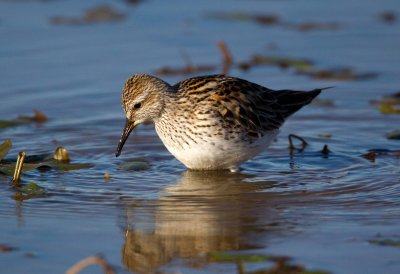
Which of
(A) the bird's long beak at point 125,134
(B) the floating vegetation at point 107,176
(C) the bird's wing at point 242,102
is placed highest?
(C) the bird's wing at point 242,102

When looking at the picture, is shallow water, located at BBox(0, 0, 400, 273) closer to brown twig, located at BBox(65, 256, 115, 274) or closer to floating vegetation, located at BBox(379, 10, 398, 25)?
floating vegetation, located at BBox(379, 10, 398, 25)

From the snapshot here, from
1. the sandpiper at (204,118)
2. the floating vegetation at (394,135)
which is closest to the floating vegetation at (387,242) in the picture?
the sandpiper at (204,118)

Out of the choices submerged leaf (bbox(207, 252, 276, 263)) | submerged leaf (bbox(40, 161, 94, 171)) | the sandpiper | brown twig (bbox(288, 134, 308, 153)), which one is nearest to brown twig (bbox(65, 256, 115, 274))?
submerged leaf (bbox(207, 252, 276, 263))

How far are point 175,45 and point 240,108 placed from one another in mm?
5123

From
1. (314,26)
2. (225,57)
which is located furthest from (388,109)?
(314,26)

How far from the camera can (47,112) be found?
1256cm

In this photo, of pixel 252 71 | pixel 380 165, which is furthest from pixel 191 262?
pixel 252 71

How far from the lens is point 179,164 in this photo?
10.7 metres

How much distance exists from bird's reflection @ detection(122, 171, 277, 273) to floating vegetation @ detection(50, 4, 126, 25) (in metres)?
6.97

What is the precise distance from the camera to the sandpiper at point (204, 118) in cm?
988

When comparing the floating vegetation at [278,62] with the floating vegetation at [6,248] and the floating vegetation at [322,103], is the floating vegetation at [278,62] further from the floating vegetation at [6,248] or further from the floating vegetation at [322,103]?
the floating vegetation at [6,248]

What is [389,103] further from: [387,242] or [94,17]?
[94,17]

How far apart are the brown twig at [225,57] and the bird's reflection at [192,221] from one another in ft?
14.8

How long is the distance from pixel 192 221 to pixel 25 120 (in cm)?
435
